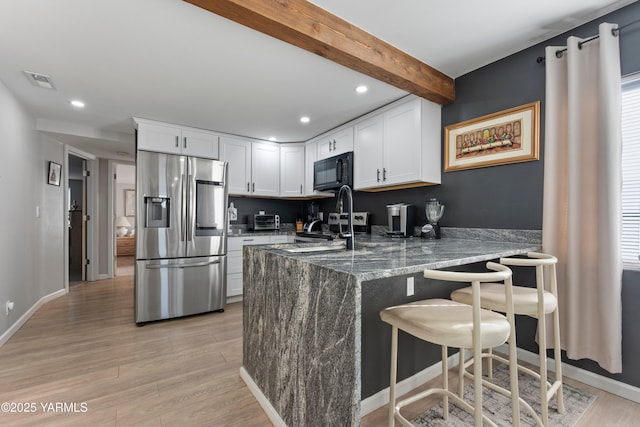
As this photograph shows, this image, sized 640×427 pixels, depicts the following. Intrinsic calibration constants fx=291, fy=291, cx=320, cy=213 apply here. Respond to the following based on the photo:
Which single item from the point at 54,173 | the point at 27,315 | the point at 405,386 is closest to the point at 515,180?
the point at 405,386

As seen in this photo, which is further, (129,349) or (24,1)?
(129,349)

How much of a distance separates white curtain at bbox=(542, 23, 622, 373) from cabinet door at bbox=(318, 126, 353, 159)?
77.8 inches

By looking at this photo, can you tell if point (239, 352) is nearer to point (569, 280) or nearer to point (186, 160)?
point (186, 160)

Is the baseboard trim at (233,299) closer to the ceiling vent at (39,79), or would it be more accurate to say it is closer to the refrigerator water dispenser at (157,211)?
the refrigerator water dispenser at (157,211)

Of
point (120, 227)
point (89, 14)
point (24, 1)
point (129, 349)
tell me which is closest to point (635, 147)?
point (89, 14)

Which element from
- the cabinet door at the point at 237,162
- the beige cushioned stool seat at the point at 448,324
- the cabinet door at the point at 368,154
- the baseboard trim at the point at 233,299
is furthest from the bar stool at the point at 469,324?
the cabinet door at the point at 237,162

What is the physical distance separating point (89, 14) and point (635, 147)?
3.38 metres

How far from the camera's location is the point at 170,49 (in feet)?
6.72

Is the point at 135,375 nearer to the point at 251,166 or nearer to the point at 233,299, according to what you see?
the point at 233,299

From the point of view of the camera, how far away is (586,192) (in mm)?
1830

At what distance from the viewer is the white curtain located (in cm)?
171

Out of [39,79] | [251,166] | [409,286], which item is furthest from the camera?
[251,166]

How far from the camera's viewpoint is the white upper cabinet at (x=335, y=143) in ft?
11.7

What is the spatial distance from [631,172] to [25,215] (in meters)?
5.24
